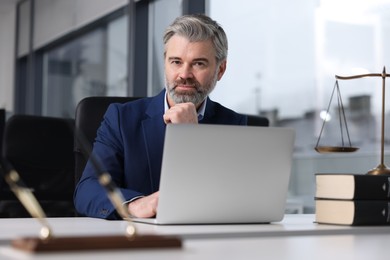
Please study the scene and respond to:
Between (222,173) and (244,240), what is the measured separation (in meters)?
0.27

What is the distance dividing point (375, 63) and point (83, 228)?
261 cm

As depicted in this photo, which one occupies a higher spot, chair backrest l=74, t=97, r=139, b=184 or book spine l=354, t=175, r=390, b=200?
chair backrest l=74, t=97, r=139, b=184

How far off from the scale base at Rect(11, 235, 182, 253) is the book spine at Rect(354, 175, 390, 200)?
75 centimetres

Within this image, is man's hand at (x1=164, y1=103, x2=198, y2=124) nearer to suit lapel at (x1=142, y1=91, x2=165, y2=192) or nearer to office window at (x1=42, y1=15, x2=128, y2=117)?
suit lapel at (x1=142, y1=91, x2=165, y2=192)

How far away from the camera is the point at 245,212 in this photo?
64.2 inches

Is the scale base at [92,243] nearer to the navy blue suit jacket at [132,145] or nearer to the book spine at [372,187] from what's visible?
the book spine at [372,187]

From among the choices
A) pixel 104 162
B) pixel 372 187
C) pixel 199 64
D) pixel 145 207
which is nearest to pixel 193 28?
pixel 199 64

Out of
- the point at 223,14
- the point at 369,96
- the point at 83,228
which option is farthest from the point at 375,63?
the point at 83,228

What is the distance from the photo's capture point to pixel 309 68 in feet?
13.4

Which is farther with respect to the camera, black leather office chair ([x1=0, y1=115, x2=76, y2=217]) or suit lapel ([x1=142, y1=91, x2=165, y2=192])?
black leather office chair ([x1=0, y1=115, x2=76, y2=217])

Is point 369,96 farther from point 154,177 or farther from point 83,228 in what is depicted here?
point 83,228

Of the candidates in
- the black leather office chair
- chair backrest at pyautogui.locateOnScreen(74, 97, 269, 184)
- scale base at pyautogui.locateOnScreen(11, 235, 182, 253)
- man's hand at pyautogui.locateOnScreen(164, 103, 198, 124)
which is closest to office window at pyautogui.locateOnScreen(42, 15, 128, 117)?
the black leather office chair

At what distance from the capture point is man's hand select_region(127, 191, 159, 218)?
1.82 metres

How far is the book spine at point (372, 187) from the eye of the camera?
5.53 feet
